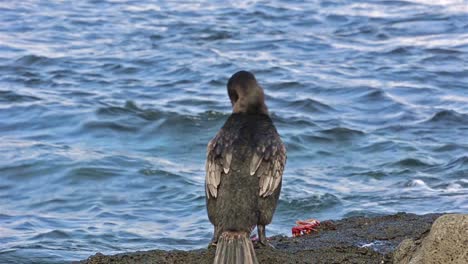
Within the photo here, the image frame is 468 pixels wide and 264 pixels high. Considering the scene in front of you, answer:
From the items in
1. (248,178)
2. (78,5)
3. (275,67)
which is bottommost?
(248,178)

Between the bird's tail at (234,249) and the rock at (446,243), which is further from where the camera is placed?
the bird's tail at (234,249)

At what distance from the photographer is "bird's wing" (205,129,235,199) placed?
300 inches

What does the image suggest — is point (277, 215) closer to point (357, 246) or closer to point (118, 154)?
point (118, 154)

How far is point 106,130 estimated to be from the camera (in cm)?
1612

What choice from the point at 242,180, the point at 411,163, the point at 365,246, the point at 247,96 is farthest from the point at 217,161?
the point at 411,163

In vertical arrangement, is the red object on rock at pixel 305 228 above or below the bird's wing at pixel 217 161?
below

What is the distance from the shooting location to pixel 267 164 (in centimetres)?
768

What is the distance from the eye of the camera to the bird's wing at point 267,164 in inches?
300

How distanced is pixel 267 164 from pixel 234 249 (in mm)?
856

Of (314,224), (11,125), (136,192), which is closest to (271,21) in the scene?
(11,125)

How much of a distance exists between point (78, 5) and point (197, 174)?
1188cm

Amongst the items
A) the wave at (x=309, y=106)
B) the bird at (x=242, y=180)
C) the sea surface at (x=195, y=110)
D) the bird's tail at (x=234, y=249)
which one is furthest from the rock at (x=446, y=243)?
the wave at (x=309, y=106)

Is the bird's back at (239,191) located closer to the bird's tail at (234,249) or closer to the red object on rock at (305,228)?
the bird's tail at (234,249)

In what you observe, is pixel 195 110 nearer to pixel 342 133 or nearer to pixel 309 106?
pixel 309 106
